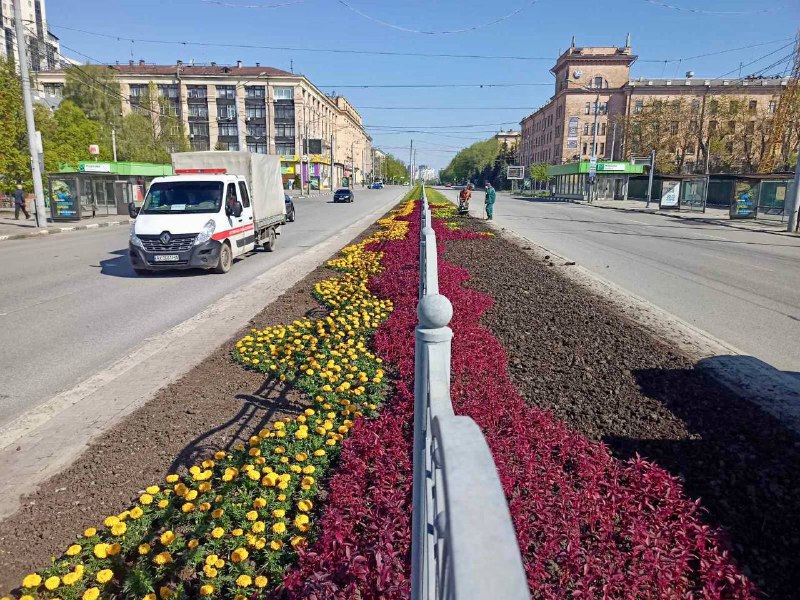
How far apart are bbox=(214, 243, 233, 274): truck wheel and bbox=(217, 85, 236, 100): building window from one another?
86177mm

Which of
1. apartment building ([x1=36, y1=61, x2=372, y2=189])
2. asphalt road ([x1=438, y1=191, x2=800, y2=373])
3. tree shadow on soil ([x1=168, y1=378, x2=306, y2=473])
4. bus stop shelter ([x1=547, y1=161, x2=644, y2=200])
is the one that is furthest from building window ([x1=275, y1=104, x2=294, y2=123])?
tree shadow on soil ([x1=168, y1=378, x2=306, y2=473])

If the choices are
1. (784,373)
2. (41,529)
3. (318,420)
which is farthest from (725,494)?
(41,529)

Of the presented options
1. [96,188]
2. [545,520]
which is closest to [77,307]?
[545,520]

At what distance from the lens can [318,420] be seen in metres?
4.04

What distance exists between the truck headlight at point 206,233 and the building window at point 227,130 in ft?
290

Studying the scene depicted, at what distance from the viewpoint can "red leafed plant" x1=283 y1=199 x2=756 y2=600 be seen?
239 cm

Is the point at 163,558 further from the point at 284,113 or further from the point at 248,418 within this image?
the point at 284,113

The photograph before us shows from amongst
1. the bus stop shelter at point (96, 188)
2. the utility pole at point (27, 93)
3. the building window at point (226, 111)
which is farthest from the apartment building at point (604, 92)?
the utility pole at point (27, 93)

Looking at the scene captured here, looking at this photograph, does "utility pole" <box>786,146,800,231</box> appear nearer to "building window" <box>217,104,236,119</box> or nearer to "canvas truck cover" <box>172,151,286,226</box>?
"canvas truck cover" <box>172,151,286,226</box>

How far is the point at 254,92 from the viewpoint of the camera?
9206cm

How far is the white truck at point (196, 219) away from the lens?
1107cm

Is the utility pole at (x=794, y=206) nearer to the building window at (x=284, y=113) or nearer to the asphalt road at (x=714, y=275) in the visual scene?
the asphalt road at (x=714, y=275)

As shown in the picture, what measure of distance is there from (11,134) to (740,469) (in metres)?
31.9

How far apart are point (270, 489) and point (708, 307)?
26.2 ft
